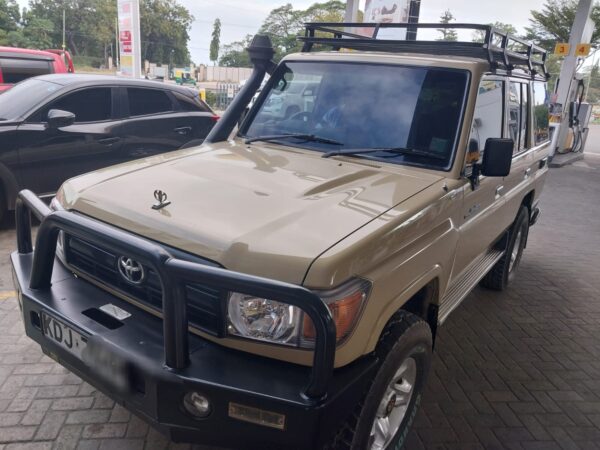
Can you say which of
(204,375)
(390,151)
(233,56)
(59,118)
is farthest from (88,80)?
(233,56)

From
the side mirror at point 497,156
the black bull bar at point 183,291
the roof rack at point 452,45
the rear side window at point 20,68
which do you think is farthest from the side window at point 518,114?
the rear side window at point 20,68

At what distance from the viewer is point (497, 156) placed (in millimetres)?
2912

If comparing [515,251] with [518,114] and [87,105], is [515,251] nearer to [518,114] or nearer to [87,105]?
[518,114]

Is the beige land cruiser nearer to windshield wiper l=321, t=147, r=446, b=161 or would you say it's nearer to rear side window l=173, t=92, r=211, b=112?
windshield wiper l=321, t=147, r=446, b=161

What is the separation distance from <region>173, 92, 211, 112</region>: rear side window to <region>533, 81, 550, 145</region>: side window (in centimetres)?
441

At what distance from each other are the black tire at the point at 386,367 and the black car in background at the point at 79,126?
4.70 metres

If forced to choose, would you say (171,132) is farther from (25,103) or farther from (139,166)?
(139,166)

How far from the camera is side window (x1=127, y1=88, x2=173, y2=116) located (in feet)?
21.5

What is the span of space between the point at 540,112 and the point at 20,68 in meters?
8.28

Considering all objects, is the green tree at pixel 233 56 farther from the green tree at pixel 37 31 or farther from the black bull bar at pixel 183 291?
the black bull bar at pixel 183 291

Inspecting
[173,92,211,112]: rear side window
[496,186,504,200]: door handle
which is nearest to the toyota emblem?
[496,186,504,200]: door handle

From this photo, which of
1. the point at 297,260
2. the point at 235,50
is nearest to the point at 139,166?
the point at 297,260

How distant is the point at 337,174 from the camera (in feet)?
9.23

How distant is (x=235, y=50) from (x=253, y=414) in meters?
74.3
